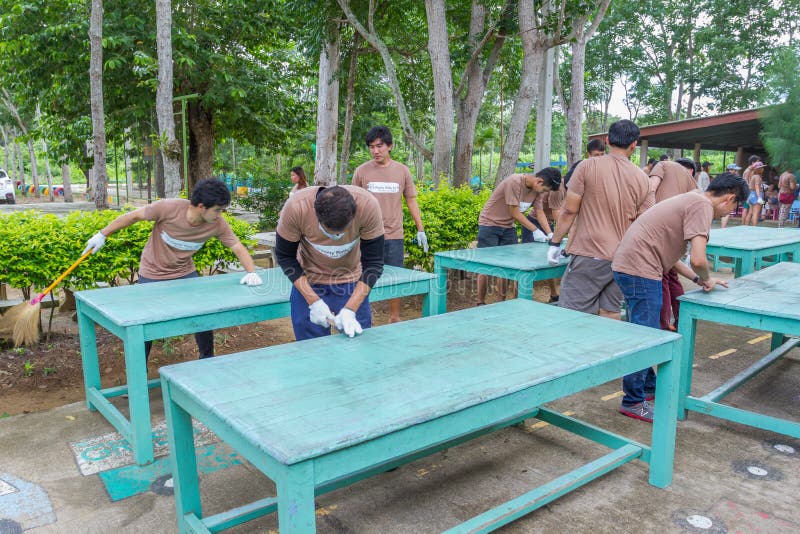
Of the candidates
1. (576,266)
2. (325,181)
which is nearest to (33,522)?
(576,266)

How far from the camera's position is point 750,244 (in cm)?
568

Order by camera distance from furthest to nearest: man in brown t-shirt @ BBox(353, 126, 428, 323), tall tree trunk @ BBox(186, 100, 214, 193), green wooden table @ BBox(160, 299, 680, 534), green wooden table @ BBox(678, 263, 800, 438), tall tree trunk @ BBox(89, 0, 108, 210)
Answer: tall tree trunk @ BBox(186, 100, 214, 193) → tall tree trunk @ BBox(89, 0, 108, 210) → man in brown t-shirt @ BBox(353, 126, 428, 323) → green wooden table @ BBox(678, 263, 800, 438) → green wooden table @ BBox(160, 299, 680, 534)

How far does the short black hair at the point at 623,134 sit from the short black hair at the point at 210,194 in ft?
8.20

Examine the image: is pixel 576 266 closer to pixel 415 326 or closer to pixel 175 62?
pixel 415 326

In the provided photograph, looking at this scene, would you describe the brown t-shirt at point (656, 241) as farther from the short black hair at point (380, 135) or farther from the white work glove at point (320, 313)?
the short black hair at point (380, 135)

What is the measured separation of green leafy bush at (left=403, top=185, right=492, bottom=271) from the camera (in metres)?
6.41

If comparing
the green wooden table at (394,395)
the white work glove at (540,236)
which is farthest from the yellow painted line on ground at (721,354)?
the green wooden table at (394,395)

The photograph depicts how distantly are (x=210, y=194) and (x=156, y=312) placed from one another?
2.93ft

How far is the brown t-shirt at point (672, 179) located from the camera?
5.81 meters

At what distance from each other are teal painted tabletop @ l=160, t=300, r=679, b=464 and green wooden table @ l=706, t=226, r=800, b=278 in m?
3.19

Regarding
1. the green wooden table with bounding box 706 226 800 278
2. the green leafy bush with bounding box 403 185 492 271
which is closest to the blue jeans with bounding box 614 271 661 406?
the green wooden table with bounding box 706 226 800 278

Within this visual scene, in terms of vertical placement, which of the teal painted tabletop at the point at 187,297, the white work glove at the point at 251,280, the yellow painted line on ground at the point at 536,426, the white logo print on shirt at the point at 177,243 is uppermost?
the white logo print on shirt at the point at 177,243

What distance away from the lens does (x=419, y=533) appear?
100 inches

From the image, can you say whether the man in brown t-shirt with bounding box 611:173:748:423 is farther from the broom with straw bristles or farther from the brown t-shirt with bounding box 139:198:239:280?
the broom with straw bristles
